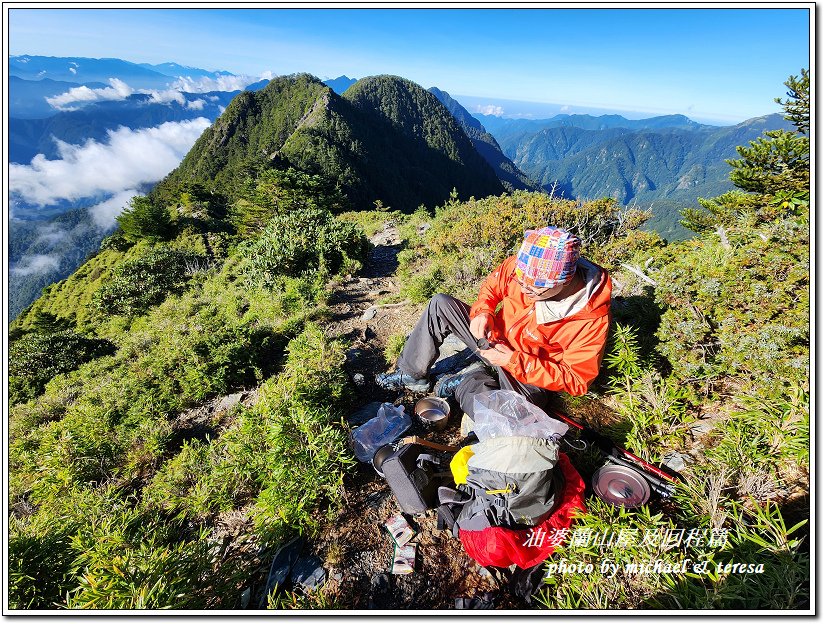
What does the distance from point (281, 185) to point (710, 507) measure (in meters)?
35.8

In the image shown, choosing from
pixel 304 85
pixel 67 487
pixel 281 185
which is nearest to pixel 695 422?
pixel 67 487

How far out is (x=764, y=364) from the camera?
2.69 m

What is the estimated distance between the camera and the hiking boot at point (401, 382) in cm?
397

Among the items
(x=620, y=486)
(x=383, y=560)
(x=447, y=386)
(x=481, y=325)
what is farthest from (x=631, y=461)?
(x=383, y=560)

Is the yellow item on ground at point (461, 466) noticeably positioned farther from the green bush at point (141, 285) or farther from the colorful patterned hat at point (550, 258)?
the green bush at point (141, 285)

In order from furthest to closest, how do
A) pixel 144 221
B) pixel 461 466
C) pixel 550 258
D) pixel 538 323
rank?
pixel 144 221, pixel 538 323, pixel 550 258, pixel 461 466

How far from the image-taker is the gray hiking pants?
3.17m

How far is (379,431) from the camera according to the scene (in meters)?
3.33

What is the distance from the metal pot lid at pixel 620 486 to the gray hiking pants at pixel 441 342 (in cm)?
71

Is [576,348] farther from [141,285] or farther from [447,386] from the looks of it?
[141,285]

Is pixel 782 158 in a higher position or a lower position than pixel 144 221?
higher

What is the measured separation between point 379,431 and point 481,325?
1329 mm

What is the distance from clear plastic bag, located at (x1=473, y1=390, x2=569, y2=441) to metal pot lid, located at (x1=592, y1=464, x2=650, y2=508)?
52cm

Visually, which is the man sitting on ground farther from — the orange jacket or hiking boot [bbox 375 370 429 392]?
hiking boot [bbox 375 370 429 392]
